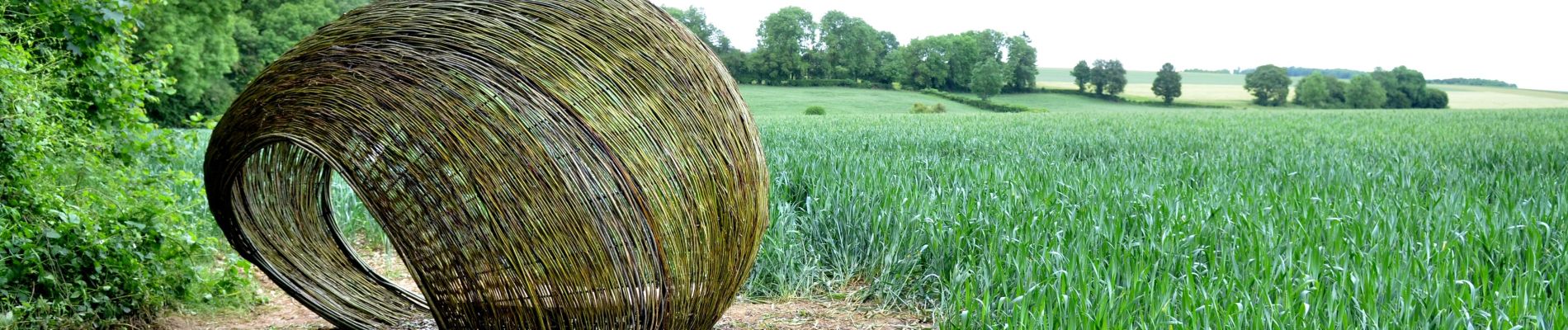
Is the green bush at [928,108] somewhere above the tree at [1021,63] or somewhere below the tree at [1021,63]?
below

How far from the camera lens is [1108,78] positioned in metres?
56.4

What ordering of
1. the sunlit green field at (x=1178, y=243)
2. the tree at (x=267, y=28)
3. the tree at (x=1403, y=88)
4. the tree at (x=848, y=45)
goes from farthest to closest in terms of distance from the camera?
the tree at (x=1403, y=88) → the tree at (x=848, y=45) → the tree at (x=267, y=28) → the sunlit green field at (x=1178, y=243)

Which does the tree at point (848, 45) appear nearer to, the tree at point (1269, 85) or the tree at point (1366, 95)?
the tree at point (1269, 85)

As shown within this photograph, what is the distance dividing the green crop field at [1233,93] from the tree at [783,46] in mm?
18286

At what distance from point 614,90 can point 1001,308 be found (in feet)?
5.95

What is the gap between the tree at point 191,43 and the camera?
85.0ft

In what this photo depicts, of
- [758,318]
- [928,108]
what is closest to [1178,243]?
[758,318]

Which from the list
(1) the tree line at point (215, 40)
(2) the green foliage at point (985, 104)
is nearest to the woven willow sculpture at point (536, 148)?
(1) the tree line at point (215, 40)

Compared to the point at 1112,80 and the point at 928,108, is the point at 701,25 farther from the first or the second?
the point at 1112,80

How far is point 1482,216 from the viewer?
5.07m

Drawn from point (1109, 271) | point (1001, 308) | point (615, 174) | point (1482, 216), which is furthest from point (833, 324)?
point (1482, 216)

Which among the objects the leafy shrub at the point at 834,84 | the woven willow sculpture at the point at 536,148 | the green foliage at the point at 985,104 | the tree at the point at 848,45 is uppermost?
the tree at the point at 848,45

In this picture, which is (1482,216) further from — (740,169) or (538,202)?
(538,202)

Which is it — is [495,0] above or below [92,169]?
above
